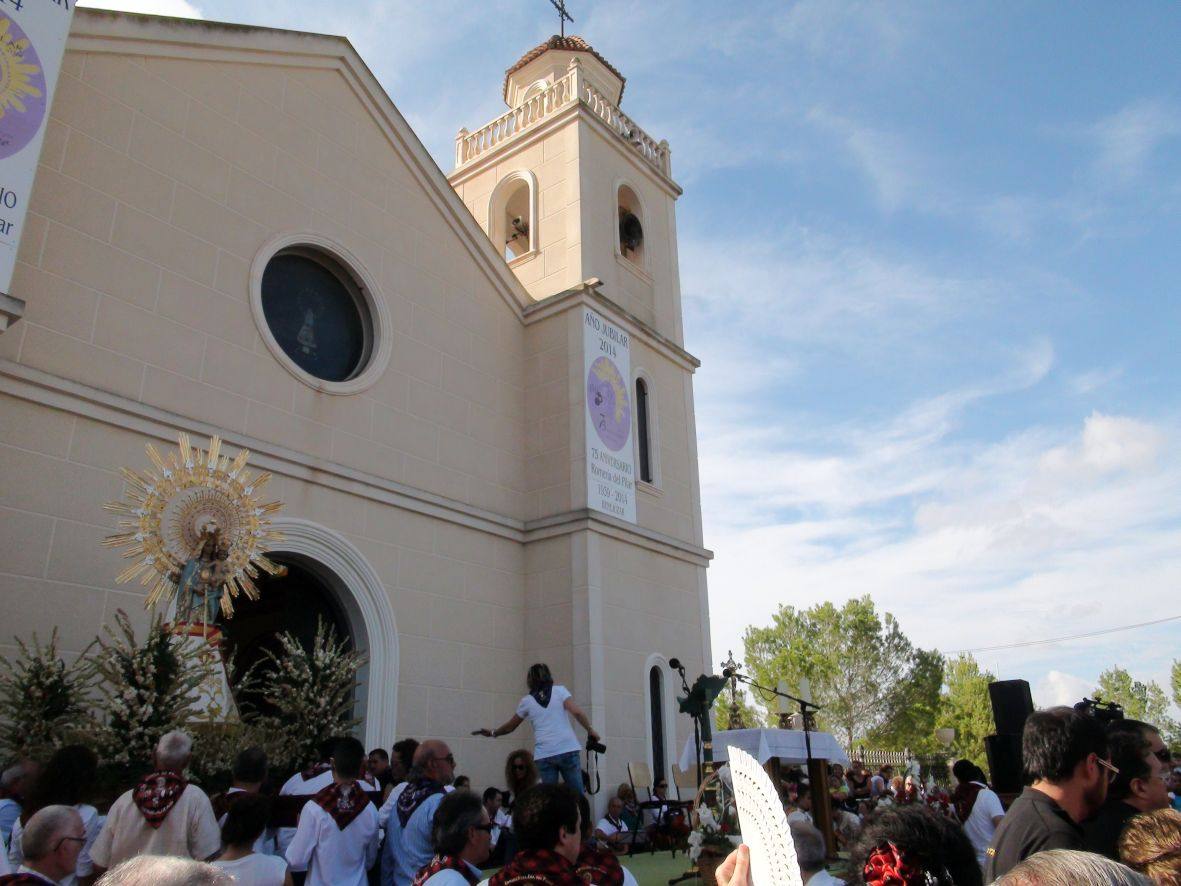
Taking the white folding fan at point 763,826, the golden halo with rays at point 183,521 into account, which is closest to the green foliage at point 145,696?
the golden halo with rays at point 183,521

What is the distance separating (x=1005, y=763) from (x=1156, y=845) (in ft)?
20.6

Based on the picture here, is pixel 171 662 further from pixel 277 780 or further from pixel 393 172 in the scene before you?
pixel 393 172

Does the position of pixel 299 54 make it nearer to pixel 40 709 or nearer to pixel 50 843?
pixel 40 709

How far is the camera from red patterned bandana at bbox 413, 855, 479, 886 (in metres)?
3.66

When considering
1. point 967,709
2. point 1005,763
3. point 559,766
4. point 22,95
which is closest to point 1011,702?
point 1005,763

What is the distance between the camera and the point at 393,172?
43.2 ft

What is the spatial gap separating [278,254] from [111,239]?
231cm

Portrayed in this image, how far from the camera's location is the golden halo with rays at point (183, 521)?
8000 mm

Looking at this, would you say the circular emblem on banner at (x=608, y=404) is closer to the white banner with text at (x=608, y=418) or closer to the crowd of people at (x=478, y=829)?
the white banner with text at (x=608, y=418)

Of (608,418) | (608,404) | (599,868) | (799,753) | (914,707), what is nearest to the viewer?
(599,868)

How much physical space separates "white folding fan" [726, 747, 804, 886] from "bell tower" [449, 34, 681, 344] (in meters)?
13.5

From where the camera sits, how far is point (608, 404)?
1436 centimetres

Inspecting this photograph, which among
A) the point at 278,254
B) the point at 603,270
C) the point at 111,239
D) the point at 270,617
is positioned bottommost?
the point at 270,617

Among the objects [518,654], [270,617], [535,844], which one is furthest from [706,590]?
[535,844]
